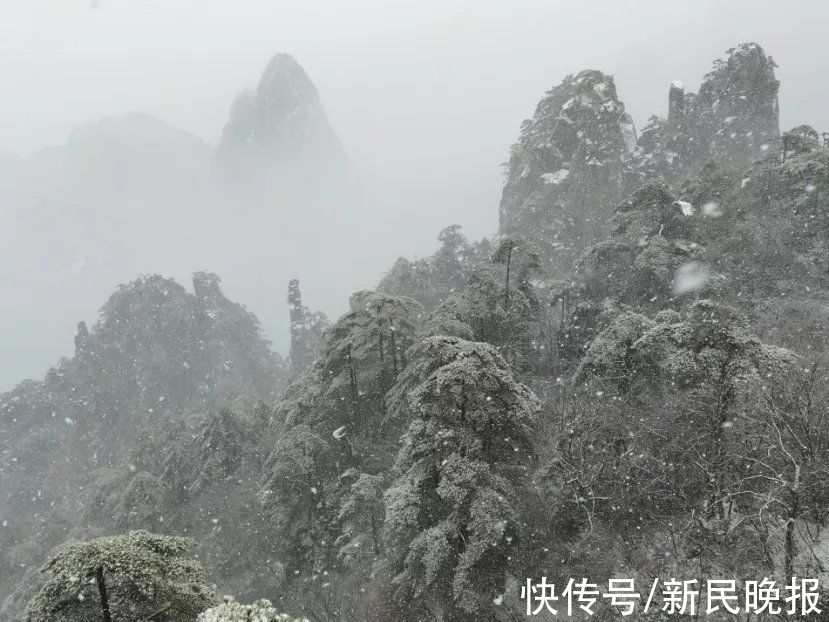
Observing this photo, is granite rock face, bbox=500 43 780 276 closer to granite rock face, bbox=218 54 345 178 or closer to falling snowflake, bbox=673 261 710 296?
falling snowflake, bbox=673 261 710 296

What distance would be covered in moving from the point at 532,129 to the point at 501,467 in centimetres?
3802

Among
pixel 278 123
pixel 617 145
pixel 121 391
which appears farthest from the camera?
pixel 278 123

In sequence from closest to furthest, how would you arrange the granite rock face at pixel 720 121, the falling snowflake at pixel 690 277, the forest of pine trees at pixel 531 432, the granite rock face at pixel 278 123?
the forest of pine trees at pixel 531 432 → the falling snowflake at pixel 690 277 → the granite rock face at pixel 720 121 → the granite rock face at pixel 278 123

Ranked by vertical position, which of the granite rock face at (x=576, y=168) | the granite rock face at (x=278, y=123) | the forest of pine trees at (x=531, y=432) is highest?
the granite rock face at (x=278, y=123)

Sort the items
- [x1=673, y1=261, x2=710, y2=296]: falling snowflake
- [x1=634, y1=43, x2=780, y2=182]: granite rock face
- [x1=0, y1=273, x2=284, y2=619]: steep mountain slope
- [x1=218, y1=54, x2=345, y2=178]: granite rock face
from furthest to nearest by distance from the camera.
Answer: [x1=218, y1=54, x2=345, y2=178]: granite rock face → [x1=0, y1=273, x2=284, y2=619]: steep mountain slope → [x1=634, y1=43, x2=780, y2=182]: granite rock face → [x1=673, y1=261, x2=710, y2=296]: falling snowflake

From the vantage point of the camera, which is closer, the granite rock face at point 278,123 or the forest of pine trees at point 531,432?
the forest of pine trees at point 531,432

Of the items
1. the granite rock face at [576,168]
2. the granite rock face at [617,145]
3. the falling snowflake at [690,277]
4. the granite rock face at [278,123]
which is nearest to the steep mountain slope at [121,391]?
the granite rock face at [576,168]

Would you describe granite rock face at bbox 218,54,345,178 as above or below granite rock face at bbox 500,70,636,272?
above

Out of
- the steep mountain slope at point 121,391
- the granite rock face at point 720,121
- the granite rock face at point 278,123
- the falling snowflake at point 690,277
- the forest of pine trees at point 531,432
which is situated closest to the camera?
the forest of pine trees at point 531,432

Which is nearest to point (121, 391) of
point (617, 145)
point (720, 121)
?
point (617, 145)

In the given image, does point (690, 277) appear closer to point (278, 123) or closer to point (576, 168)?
point (576, 168)

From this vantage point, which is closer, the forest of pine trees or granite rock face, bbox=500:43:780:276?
the forest of pine trees

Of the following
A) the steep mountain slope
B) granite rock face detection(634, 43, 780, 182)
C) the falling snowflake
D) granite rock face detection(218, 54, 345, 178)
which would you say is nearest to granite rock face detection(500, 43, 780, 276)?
granite rock face detection(634, 43, 780, 182)

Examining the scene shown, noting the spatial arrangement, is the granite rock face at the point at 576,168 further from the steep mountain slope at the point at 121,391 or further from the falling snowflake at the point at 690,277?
the steep mountain slope at the point at 121,391
